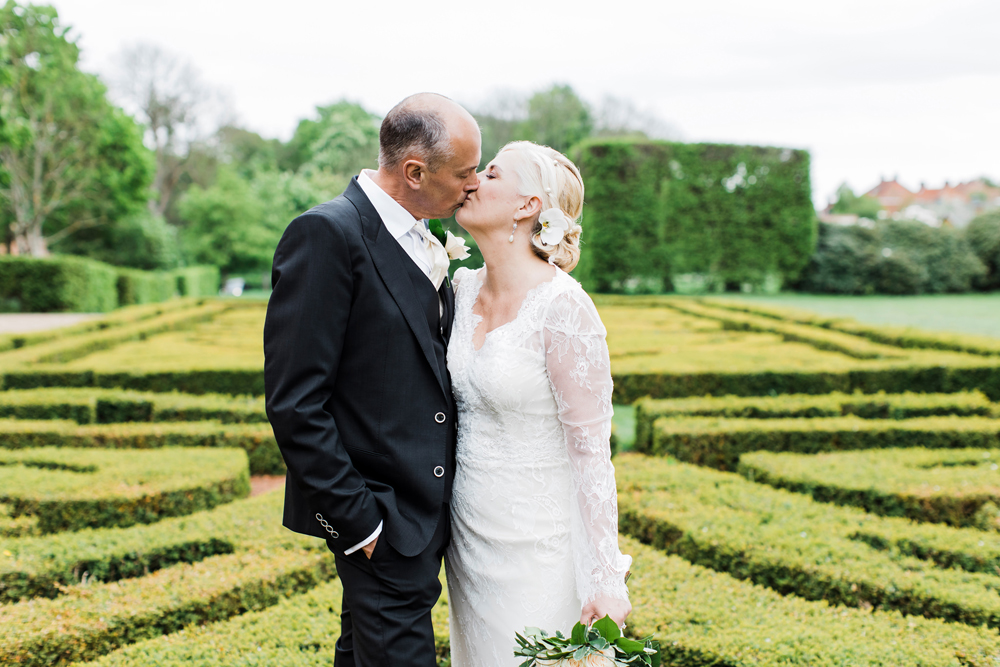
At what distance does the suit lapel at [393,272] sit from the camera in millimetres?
1880

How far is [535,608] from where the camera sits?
6.73 ft

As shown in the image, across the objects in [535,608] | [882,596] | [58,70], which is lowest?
[882,596]

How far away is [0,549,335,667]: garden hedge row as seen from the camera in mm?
2707

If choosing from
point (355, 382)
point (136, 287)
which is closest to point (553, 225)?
point (355, 382)

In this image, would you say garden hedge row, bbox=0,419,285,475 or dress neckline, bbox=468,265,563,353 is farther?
garden hedge row, bbox=0,419,285,475

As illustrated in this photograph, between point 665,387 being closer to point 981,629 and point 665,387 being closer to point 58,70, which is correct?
point 981,629

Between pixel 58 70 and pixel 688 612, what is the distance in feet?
101

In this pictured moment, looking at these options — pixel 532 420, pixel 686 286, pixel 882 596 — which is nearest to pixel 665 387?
pixel 882 596

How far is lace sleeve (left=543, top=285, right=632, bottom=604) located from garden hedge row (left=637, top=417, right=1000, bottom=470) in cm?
397

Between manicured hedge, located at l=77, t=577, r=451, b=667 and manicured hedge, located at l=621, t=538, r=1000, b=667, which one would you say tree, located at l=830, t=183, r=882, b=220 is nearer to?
manicured hedge, located at l=621, t=538, r=1000, b=667

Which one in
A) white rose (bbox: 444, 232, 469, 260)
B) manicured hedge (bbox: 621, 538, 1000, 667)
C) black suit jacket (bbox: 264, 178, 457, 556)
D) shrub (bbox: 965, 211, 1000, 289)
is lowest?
manicured hedge (bbox: 621, 538, 1000, 667)

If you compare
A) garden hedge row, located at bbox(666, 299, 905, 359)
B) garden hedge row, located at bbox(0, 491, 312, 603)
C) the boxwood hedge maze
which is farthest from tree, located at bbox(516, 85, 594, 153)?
garden hedge row, located at bbox(0, 491, 312, 603)

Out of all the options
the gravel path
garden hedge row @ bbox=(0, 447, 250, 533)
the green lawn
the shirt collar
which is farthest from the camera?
the gravel path

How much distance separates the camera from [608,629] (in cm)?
175
